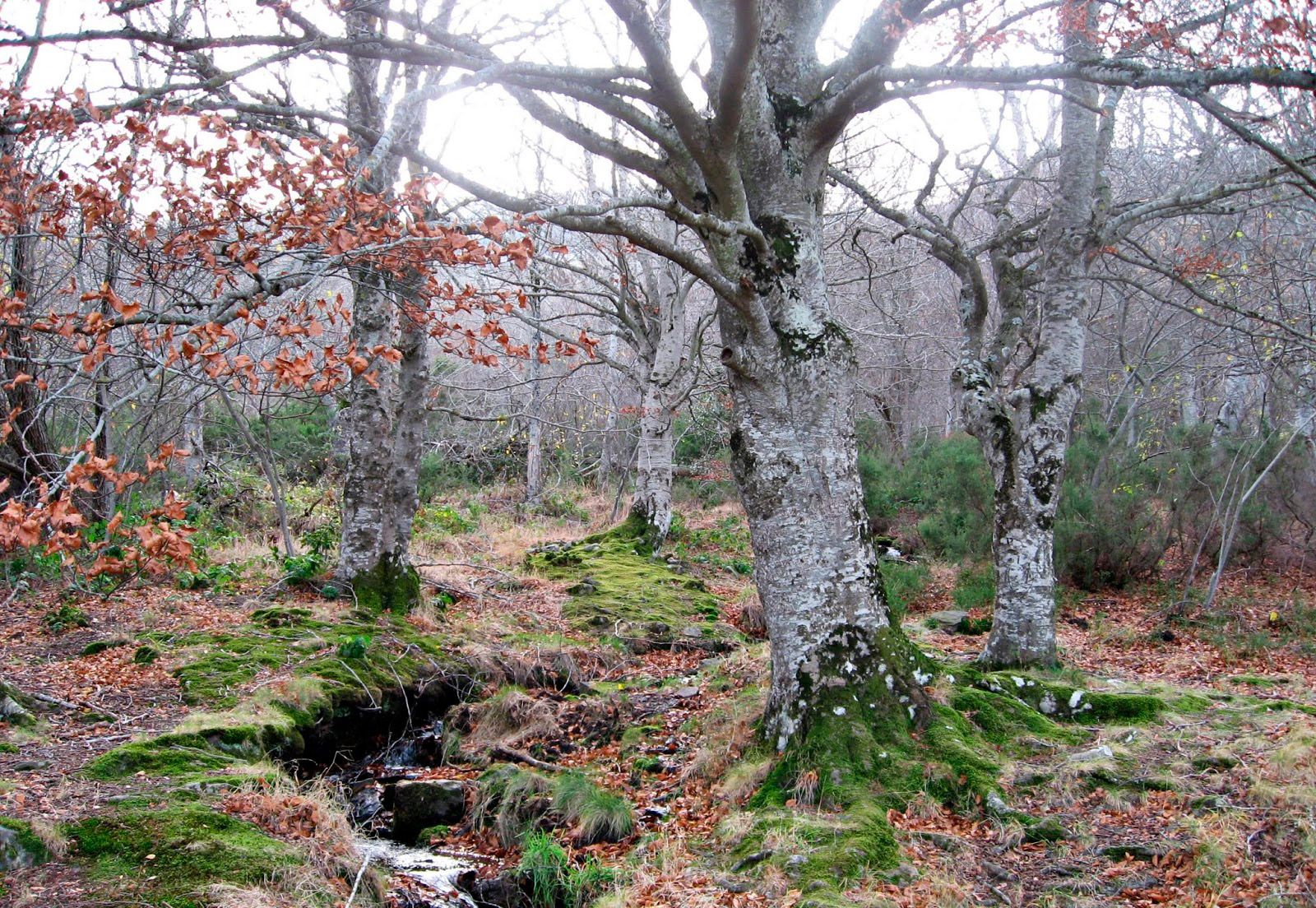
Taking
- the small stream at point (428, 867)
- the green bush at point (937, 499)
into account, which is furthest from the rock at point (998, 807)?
the green bush at point (937, 499)

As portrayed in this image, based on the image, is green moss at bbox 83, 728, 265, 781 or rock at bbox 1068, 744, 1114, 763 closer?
green moss at bbox 83, 728, 265, 781

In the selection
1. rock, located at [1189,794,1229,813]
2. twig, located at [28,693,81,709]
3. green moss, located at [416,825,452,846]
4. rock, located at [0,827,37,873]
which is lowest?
green moss, located at [416,825,452,846]

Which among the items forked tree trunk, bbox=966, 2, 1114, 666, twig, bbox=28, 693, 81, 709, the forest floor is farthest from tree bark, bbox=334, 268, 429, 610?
forked tree trunk, bbox=966, 2, 1114, 666

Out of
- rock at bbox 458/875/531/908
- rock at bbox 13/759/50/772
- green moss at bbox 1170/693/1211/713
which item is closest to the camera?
rock at bbox 458/875/531/908

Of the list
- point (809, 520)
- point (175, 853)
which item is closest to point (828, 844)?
point (809, 520)

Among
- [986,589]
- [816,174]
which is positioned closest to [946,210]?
[986,589]

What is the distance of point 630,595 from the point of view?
9.73 m

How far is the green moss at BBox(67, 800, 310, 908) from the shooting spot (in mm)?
3412

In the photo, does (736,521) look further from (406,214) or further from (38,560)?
(406,214)

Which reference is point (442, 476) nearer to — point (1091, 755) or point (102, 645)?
point (102, 645)

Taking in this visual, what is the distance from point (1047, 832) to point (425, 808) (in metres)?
3.30

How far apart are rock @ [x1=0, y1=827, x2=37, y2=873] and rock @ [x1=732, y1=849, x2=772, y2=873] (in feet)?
9.48

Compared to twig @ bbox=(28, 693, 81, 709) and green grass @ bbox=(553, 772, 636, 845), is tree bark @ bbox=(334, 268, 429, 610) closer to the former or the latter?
twig @ bbox=(28, 693, 81, 709)

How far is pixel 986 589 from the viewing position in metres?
9.37
